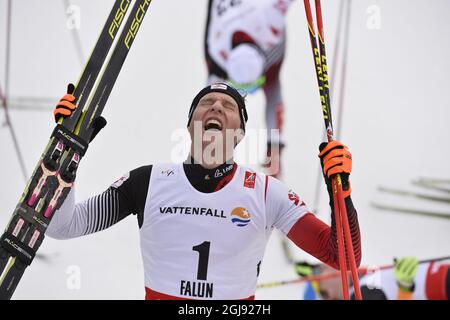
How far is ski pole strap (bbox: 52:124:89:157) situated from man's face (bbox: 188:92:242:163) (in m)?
0.40

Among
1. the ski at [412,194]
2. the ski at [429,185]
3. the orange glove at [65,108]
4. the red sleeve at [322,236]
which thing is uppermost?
the ski at [429,185]

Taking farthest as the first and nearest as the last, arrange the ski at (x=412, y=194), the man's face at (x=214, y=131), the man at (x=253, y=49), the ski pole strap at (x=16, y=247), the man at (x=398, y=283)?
the ski at (x=412, y=194)
the man at (x=253, y=49)
the man at (x=398, y=283)
the man's face at (x=214, y=131)
the ski pole strap at (x=16, y=247)

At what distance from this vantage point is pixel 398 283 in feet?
12.6

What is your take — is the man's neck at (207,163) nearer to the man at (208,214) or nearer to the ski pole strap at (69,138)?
the man at (208,214)

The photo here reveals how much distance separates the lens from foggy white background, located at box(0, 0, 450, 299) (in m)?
4.04

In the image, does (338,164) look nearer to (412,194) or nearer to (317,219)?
(317,219)

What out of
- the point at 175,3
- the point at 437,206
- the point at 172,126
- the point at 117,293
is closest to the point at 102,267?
the point at 117,293

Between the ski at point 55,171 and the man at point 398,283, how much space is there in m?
2.65

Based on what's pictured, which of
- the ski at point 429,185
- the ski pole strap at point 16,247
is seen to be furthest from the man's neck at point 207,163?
→ the ski at point 429,185

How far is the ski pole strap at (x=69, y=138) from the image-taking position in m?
1.72

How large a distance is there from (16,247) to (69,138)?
1.30 feet

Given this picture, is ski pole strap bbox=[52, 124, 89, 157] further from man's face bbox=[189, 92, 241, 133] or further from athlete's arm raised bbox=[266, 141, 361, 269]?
athlete's arm raised bbox=[266, 141, 361, 269]

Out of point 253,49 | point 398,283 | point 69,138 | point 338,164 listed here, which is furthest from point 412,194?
point 69,138
